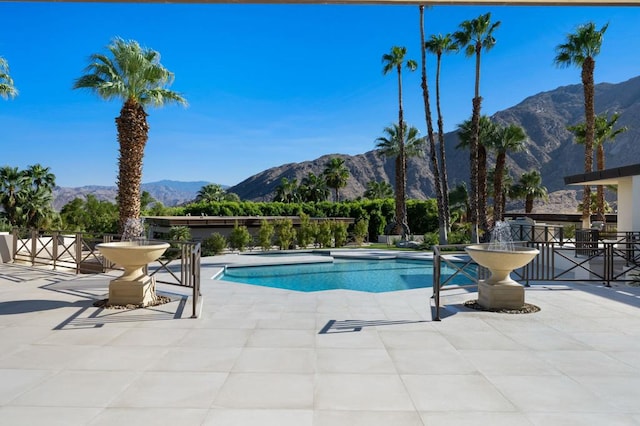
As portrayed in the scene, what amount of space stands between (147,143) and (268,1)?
1296cm

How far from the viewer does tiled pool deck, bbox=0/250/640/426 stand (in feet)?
11.0

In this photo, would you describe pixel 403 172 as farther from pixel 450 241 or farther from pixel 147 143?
pixel 147 143

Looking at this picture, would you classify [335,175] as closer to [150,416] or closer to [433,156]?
[433,156]

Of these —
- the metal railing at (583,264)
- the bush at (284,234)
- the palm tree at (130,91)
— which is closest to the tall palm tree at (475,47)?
the metal railing at (583,264)

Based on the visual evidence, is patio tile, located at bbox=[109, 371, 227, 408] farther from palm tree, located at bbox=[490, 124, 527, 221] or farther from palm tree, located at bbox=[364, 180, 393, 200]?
palm tree, located at bbox=[364, 180, 393, 200]

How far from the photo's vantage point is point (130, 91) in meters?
14.6

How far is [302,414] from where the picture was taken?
331 centimetres

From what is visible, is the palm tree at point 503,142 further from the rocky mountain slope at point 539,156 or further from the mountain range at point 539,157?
the rocky mountain slope at point 539,156

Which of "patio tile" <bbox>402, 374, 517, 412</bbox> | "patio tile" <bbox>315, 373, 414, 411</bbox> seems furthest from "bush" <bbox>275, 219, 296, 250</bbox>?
"patio tile" <bbox>402, 374, 517, 412</bbox>

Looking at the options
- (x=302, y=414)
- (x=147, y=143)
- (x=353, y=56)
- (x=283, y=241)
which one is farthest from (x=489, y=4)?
(x=353, y=56)

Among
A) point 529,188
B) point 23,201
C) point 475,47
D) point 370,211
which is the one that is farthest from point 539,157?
point 23,201

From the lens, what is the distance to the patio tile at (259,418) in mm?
3158

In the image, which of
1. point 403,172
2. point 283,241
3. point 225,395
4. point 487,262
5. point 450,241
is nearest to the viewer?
point 225,395

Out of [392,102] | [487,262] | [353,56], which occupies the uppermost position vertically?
[353,56]
